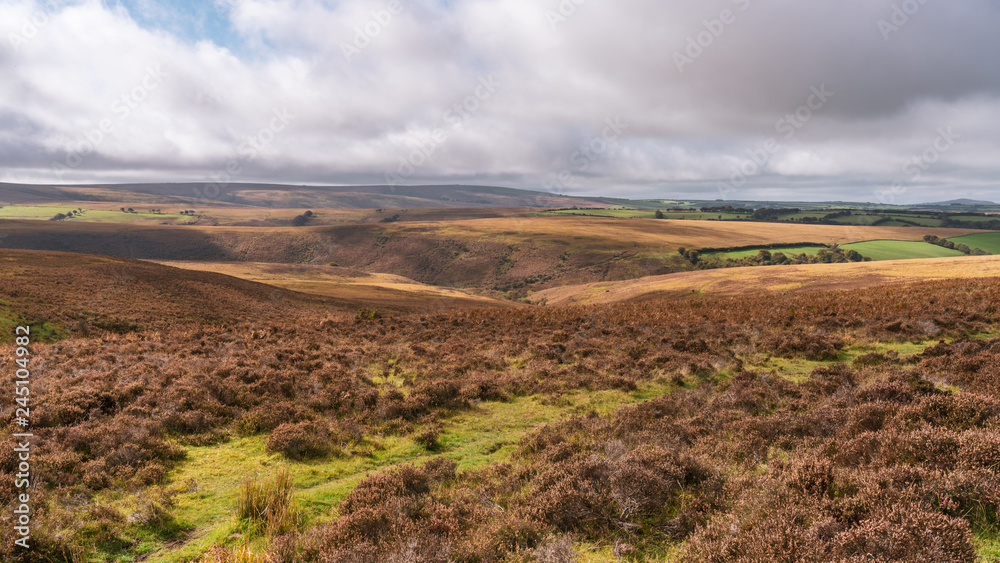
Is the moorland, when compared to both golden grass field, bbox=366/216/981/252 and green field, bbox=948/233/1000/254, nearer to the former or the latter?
golden grass field, bbox=366/216/981/252

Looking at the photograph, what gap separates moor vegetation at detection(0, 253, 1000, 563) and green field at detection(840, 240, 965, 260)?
4225 inches

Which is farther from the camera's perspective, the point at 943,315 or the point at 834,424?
the point at 943,315

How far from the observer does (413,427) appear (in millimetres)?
11656

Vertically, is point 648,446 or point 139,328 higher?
point 648,446

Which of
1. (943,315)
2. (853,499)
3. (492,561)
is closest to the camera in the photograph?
(853,499)

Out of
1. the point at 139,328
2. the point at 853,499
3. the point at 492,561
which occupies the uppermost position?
the point at 853,499

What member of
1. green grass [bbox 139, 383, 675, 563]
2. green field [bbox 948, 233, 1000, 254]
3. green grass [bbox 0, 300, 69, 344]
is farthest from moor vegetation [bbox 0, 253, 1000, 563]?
green field [bbox 948, 233, 1000, 254]

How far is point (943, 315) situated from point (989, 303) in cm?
316

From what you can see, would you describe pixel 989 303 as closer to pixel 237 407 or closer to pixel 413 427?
pixel 413 427

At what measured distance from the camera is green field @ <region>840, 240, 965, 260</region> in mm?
101744

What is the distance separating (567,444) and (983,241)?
178487 millimetres

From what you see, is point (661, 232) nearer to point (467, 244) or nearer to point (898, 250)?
point (898, 250)

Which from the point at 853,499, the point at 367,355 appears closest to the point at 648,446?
the point at 853,499

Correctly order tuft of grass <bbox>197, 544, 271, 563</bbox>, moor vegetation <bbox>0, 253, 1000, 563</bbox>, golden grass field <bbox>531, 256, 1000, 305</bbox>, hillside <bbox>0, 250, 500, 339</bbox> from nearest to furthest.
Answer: moor vegetation <bbox>0, 253, 1000, 563</bbox>, tuft of grass <bbox>197, 544, 271, 563</bbox>, hillside <bbox>0, 250, 500, 339</bbox>, golden grass field <bbox>531, 256, 1000, 305</bbox>
